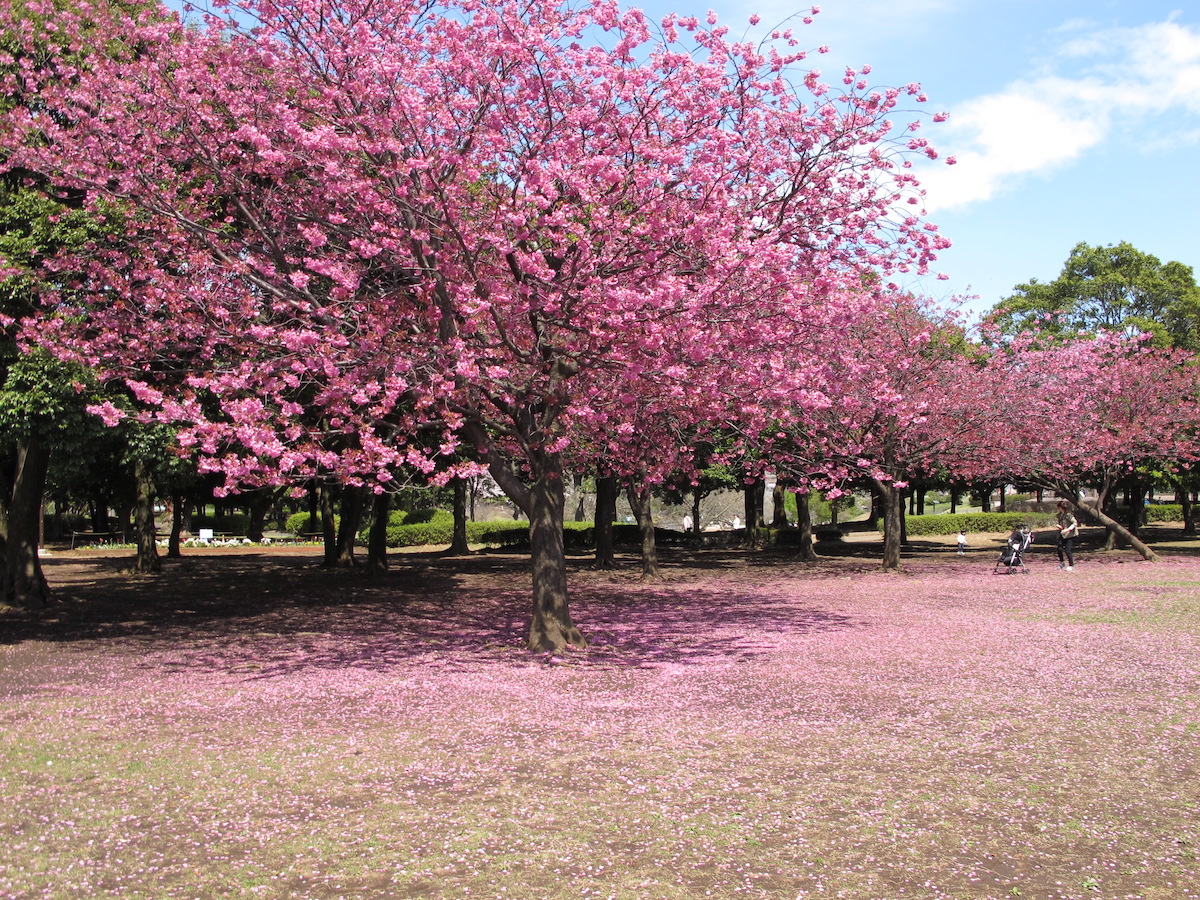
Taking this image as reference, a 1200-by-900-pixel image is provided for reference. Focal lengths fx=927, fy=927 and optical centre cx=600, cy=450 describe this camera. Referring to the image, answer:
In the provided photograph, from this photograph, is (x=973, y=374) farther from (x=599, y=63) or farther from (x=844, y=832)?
(x=844, y=832)

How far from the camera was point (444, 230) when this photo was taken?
12484mm

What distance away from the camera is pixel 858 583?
25.6 metres

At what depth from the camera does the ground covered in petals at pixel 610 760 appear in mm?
5477

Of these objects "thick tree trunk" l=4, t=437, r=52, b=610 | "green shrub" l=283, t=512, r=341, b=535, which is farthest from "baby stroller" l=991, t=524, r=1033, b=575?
"green shrub" l=283, t=512, r=341, b=535

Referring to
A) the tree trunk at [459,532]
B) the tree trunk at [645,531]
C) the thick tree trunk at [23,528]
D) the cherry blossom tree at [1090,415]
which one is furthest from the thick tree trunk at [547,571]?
the tree trunk at [459,532]

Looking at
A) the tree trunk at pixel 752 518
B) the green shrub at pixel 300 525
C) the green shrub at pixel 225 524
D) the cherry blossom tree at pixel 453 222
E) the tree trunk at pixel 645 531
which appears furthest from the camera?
the green shrub at pixel 225 524

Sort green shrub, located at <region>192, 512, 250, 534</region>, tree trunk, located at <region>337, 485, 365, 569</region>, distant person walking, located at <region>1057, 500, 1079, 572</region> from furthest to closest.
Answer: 1. green shrub, located at <region>192, 512, 250, 534</region>
2. tree trunk, located at <region>337, 485, 365, 569</region>
3. distant person walking, located at <region>1057, 500, 1079, 572</region>

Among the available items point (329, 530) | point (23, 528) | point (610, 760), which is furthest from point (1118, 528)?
point (23, 528)

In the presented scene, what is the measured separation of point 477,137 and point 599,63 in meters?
1.88

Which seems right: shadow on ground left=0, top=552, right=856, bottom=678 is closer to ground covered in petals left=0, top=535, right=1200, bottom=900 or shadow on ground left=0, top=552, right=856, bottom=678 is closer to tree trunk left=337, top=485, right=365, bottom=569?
ground covered in petals left=0, top=535, right=1200, bottom=900

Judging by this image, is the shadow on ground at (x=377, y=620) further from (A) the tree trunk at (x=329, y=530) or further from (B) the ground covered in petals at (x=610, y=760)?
(A) the tree trunk at (x=329, y=530)

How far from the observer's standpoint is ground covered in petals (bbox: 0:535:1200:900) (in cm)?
548

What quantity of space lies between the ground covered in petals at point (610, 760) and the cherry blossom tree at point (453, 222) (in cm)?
289

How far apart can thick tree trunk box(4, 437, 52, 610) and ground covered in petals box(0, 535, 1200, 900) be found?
2891 millimetres
